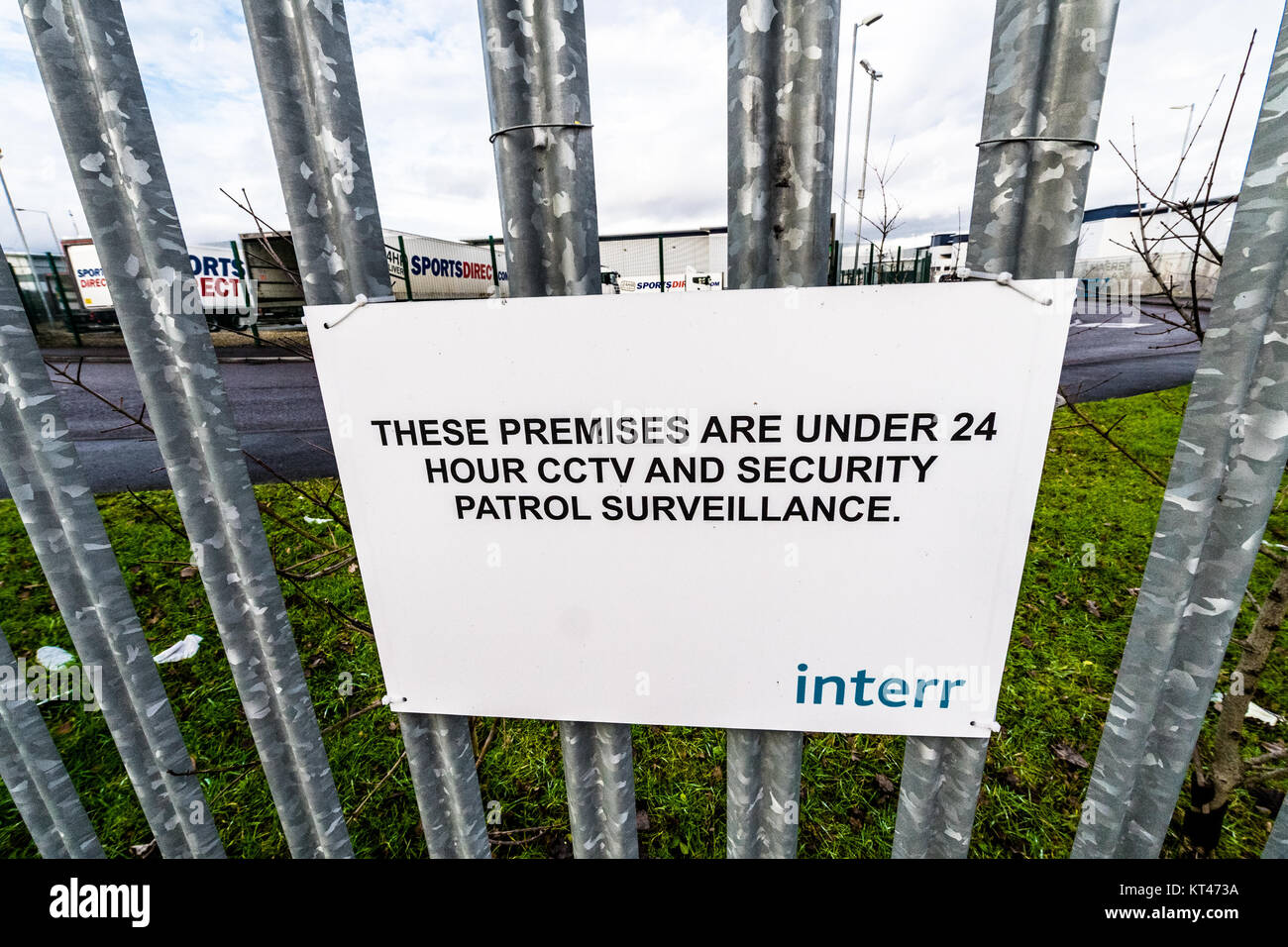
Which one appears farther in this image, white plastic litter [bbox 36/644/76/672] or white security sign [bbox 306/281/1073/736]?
white plastic litter [bbox 36/644/76/672]

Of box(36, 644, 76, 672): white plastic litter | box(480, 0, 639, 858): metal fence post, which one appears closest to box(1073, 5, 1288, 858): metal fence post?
box(480, 0, 639, 858): metal fence post

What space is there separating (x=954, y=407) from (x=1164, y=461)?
6.11 m

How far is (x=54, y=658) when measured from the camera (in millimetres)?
3162

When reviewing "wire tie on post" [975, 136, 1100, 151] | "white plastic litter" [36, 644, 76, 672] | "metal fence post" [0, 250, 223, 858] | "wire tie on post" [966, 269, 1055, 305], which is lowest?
"white plastic litter" [36, 644, 76, 672]

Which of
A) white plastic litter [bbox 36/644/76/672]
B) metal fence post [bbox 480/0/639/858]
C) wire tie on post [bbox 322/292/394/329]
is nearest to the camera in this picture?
metal fence post [bbox 480/0/639/858]

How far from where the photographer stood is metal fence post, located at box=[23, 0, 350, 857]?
1182 mm

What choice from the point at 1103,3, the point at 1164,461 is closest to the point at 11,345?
the point at 1103,3

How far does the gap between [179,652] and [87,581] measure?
2392mm

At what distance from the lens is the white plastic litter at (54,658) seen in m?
3.10

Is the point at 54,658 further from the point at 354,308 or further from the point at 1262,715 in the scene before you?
the point at 1262,715

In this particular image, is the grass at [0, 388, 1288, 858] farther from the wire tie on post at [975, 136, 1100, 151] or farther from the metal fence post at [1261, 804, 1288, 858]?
the wire tie on post at [975, 136, 1100, 151]

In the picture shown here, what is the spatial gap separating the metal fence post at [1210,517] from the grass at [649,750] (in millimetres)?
1256

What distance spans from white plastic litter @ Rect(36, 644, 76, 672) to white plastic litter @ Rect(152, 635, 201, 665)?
0.38 meters
